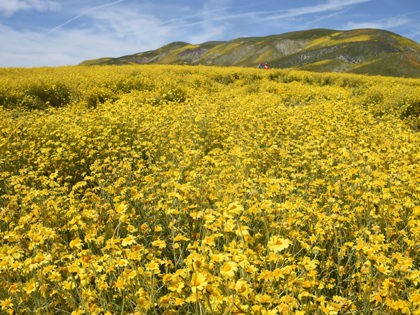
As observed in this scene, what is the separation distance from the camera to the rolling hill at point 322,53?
40.5 metres

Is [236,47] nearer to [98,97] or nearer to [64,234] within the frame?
[98,97]

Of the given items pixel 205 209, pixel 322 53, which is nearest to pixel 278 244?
pixel 205 209

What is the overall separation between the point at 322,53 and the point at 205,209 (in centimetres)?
8189

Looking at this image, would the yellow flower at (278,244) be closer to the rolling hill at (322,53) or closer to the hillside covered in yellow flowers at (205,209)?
the hillside covered in yellow flowers at (205,209)

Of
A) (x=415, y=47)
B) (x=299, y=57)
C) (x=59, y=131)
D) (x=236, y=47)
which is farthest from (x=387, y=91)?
(x=236, y=47)

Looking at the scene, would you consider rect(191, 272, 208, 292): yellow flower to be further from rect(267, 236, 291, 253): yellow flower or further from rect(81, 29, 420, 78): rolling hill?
rect(81, 29, 420, 78): rolling hill

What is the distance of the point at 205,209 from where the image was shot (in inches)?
148

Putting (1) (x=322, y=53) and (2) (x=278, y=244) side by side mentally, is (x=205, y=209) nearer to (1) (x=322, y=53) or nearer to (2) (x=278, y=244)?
(2) (x=278, y=244)

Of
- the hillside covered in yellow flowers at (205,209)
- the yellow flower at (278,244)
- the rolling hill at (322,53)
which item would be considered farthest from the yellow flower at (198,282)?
the rolling hill at (322,53)

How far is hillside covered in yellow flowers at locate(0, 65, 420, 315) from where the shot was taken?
7.30 feet

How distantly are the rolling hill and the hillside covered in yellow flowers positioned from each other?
30.9 meters

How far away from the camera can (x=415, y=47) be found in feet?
241

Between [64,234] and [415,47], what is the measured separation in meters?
89.1

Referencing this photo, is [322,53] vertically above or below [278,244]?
above
